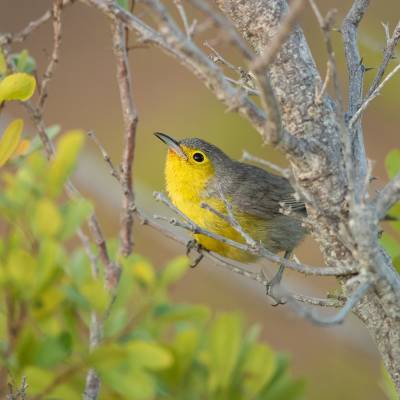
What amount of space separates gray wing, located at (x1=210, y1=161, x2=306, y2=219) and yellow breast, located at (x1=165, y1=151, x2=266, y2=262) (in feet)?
0.21

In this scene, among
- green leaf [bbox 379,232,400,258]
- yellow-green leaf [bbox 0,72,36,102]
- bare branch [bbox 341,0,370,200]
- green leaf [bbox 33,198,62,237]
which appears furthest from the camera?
green leaf [bbox 379,232,400,258]

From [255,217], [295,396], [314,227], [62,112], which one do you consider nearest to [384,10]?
[255,217]

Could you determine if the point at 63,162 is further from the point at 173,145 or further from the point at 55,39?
the point at 173,145

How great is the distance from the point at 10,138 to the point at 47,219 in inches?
24.9

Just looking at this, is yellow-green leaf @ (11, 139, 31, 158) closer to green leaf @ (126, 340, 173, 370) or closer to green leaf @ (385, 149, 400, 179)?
green leaf @ (385, 149, 400, 179)

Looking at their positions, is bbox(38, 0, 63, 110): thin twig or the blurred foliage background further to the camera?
the blurred foliage background

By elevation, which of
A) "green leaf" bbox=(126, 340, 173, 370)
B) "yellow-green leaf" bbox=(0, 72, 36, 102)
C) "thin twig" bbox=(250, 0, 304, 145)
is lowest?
"green leaf" bbox=(126, 340, 173, 370)

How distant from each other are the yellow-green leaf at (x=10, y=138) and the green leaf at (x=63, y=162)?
0.45 meters

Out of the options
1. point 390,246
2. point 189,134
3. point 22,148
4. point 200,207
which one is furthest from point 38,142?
point 189,134

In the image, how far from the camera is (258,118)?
1852mm

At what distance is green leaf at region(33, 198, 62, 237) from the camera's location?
1.25m

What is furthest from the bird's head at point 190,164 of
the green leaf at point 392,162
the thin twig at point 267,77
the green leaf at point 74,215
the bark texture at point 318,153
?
the green leaf at point 74,215

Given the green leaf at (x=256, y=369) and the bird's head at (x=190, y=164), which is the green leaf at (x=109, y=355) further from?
the bird's head at (x=190, y=164)

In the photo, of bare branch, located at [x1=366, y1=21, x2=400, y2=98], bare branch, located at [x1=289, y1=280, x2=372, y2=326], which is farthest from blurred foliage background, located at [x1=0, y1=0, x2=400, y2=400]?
bare branch, located at [x1=289, y1=280, x2=372, y2=326]
